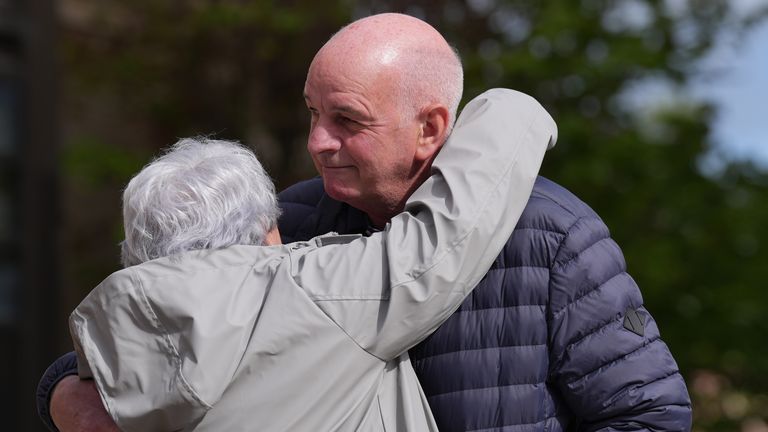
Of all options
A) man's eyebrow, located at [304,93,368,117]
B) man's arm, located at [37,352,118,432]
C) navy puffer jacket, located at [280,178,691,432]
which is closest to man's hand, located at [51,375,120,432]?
man's arm, located at [37,352,118,432]

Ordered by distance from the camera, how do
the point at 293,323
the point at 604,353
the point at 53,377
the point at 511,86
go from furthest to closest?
the point at 511,86, the point at 53,377, the point at 604,353, the point at 293,323

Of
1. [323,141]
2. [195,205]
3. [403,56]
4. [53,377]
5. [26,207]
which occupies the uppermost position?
[403,56]

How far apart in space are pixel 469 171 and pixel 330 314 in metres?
0.36

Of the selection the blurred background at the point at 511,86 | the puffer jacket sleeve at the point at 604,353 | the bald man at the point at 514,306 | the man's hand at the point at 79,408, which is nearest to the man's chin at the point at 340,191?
the bald man at the point at 514,306

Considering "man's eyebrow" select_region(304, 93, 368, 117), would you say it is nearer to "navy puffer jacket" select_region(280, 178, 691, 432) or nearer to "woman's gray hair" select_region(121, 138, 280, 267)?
"woman's gray hair" select_region(121, 138, 280, 267)

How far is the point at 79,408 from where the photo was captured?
2078 mm

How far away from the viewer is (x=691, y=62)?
6.67 meters

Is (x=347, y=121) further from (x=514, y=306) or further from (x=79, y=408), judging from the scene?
(x=79, y=408)

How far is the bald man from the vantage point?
195 cm

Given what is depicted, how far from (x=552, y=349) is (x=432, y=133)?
49 centimetres

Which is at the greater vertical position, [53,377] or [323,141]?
[323,141]

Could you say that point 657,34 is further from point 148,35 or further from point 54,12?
point 54,12

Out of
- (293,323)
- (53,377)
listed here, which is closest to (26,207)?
(53,377)

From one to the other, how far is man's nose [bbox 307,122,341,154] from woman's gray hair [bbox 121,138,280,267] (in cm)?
13
